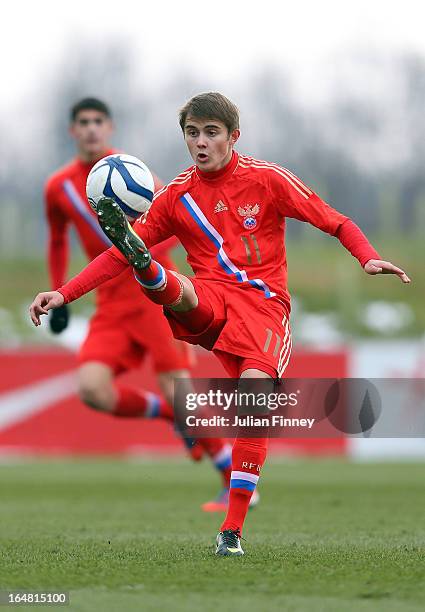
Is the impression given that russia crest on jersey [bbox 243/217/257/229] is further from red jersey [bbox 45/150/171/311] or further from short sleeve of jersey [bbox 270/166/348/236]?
red jersey [bbox 45/150/171/311]

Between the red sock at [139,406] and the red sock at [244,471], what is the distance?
330cm

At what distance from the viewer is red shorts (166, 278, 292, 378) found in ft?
17.1

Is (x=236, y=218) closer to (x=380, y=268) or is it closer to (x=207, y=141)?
(x=207, y=141)

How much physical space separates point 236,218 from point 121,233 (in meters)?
0.87

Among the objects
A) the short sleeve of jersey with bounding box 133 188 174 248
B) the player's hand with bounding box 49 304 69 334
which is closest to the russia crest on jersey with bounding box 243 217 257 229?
the short sleeve of jersey with bounding box 133 188 174 248

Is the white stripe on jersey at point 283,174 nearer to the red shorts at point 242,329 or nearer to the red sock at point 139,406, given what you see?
the red shorts at point 242,329

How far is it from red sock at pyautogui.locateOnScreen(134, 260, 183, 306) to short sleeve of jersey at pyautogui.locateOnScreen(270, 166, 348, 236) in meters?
0.69

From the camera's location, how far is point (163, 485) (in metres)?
11.2

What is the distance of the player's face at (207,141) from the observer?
5.27 m

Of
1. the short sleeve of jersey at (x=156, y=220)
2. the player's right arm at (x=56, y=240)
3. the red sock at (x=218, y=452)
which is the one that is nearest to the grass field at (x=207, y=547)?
the red sock at (x=218, y=452)

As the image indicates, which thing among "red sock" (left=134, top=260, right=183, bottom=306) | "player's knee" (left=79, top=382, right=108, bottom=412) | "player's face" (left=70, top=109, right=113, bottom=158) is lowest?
"red sock" (left=134, top=260, right=183, bottom=306)

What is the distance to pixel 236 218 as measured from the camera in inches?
215

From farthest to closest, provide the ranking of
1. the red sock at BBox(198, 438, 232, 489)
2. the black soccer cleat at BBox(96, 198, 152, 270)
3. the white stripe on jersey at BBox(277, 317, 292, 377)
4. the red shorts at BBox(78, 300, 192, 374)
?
the red shorts at BBox(78, 300, 192, 374) → the red sock at BBox(198, 438, 232, 489) → the white stripe on jersey at BBox(277, 317, 292, 377) → the black soccer cleat at BBox(96, 198, 152, 270)

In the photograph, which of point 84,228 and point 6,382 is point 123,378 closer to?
point 6,382
